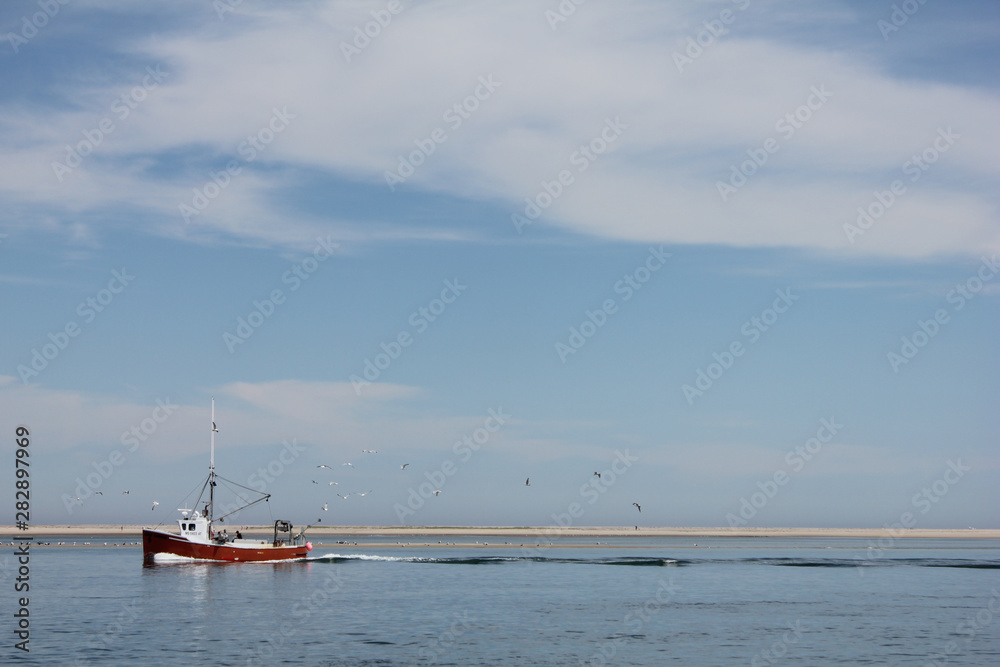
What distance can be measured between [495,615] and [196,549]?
52654mm

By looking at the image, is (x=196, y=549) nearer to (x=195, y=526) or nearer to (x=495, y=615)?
(x=195, y=526)

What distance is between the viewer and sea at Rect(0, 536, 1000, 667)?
1937 inches

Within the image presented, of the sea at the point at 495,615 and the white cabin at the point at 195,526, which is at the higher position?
the white cabin at the point at 195,526

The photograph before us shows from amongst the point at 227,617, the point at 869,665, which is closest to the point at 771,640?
the point at 869,665

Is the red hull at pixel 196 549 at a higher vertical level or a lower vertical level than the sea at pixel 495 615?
higher

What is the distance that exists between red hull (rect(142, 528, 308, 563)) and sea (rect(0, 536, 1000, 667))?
147 centimetres

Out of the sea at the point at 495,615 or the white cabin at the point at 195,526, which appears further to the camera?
the white cabin at the point at 195,526

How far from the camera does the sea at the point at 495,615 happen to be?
49188 mm

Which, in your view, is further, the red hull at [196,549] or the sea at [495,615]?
the red hull at [196,549]

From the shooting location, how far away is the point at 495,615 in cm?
6519

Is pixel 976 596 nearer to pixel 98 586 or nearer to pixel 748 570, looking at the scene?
pixel 748 570

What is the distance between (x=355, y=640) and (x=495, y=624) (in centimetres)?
1076

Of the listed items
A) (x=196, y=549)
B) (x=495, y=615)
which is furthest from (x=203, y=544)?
(x=495, y=615)

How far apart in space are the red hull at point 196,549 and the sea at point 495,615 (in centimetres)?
147
